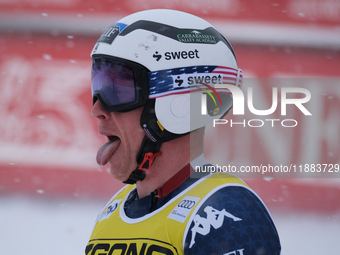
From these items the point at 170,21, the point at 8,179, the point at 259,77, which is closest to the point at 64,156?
the point at 8,179

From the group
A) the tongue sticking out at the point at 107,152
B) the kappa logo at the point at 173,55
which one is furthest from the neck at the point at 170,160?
the kappa logo at the point at 173,55

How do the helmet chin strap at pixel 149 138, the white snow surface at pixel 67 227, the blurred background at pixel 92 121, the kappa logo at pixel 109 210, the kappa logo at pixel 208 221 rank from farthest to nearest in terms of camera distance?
the blurred background at pixel 92 121 → the white snow surface at pixel 67 227 → the kappa logo at pixel 109 210 → the helmet chin strap at pixel 149 138 → the kappa logo at pixel 208 221

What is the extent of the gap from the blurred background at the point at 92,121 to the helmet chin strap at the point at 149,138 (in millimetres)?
1973

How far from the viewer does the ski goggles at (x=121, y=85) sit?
1978 mm

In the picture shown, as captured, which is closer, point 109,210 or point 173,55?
point 173,55

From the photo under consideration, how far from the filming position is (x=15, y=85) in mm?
4492

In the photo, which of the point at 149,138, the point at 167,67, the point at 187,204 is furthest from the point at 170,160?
the point at 167,67

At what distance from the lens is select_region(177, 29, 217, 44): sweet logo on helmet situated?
200 cm

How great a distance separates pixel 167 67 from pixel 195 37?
166 mm

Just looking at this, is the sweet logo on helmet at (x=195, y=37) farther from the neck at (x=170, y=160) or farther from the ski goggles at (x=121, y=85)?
the neck at (x=170, y=160)

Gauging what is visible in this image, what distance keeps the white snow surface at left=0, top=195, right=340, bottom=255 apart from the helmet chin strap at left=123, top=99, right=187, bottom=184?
1.94 metres

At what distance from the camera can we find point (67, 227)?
3910 mm

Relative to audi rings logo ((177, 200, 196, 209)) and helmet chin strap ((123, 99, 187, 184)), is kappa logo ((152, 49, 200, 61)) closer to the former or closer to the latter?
helmet chin strap ((123, 99, 187, 184))

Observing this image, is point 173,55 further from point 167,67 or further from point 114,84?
point 114,84
